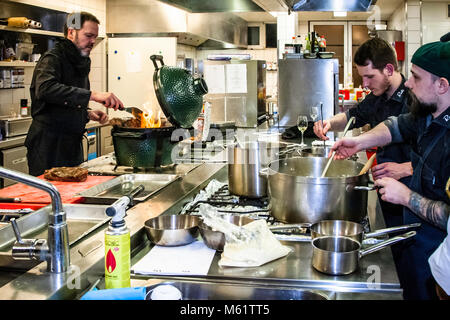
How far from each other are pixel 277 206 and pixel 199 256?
0.43 meters

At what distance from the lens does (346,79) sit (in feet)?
35.2

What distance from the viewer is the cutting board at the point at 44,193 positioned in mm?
2050

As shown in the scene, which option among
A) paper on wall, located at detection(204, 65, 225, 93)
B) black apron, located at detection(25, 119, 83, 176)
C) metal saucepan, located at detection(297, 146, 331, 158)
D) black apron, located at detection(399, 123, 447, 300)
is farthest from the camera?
paper on wall, located at detection(204, 65, 225, 93)

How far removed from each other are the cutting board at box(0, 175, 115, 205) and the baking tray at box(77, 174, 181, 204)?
0.07m

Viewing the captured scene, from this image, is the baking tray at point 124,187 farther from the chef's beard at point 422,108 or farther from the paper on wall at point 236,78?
the paper on wall at point 236,78

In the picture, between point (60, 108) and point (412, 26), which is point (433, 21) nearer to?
point (412, 26)

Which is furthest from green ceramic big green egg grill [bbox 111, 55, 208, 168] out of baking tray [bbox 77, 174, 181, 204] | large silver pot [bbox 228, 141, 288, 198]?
large silver pot [bbox 228, 141, 288, 198]

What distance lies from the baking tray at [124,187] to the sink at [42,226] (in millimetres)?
139

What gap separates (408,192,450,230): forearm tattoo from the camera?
5.64 ft

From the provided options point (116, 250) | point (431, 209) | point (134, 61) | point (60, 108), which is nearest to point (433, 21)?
point (134, 61)

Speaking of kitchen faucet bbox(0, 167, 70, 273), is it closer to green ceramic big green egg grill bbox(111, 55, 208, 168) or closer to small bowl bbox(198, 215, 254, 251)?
small bowl bbox(198, 215, 254, 251)

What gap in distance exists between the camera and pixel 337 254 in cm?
127

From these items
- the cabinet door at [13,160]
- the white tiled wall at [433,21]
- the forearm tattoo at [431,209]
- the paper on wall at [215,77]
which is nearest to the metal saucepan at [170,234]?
the forearm tattoo at [431,209]
